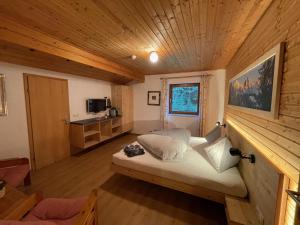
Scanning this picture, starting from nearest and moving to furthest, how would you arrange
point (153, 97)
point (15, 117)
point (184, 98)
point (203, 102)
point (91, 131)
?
point (15, 117) < point (91, 131) < point (203, 102) < point (184, 98) < point (153, 97)

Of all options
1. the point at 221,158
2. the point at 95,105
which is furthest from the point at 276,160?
the point at 95,105

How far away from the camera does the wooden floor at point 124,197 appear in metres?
1.67

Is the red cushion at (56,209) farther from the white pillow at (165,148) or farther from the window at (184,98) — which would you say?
the window at (184,98)

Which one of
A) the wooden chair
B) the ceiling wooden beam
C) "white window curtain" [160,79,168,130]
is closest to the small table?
the wooden chair

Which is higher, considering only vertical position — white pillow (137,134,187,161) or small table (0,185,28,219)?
white pillow (137,134,187,161)

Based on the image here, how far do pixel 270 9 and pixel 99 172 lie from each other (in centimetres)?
341

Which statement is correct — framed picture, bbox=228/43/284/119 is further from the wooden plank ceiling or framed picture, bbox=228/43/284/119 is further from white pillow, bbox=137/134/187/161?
white pillow, bbox=137/134/187/161

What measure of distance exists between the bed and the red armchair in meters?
1.24

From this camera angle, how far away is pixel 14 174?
1834 millimetres

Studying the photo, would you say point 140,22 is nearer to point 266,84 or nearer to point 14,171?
point 266,84

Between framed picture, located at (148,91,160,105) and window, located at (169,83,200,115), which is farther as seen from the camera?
framed picture, located at (148,91,160,105)

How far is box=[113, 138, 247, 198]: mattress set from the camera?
1506mm

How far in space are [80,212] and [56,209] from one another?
0.37 m

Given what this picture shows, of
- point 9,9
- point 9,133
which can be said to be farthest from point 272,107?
point 9,133
